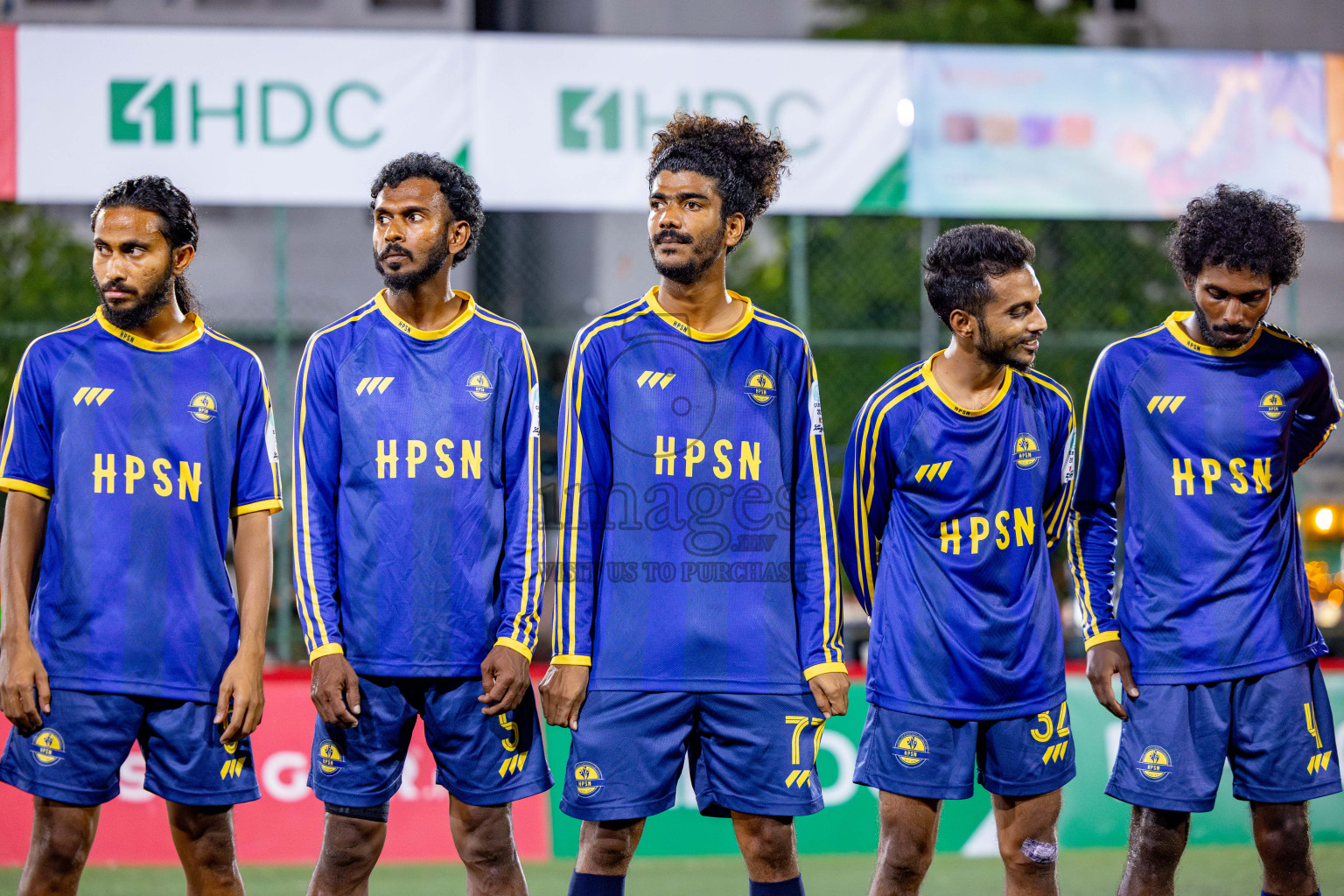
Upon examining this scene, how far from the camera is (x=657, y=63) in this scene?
23.5 feet

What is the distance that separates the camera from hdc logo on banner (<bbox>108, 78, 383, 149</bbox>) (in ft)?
22.4

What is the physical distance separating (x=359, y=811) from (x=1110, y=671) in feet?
6.62

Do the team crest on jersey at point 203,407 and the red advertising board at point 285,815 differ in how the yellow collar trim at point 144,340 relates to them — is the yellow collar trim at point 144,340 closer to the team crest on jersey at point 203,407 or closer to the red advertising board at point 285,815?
the team crest on jersey at point 203,407

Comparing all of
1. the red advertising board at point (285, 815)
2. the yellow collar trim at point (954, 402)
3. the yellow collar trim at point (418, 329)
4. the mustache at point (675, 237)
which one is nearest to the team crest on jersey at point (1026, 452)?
the yellow collar trim at point (954, 402)

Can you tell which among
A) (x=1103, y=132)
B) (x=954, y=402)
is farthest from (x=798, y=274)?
(x=954, y=402)

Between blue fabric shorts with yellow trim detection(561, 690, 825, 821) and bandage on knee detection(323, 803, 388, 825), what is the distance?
47cm

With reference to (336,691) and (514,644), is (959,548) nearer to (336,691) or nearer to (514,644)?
(514,644)

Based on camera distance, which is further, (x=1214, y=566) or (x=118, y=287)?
(x=1214, y=566)

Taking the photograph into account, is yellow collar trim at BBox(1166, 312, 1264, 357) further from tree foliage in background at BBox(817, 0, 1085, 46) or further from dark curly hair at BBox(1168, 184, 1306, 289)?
tree foliage in background at BBox(817, 0, 1085, 46)

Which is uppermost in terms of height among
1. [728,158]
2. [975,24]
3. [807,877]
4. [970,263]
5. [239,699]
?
[975,24]

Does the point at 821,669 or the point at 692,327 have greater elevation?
the point at 692,327

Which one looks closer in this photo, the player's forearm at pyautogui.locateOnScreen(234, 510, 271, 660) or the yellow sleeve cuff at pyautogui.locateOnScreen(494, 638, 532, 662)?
the yellow sleeve cuff at pyautogui.locateOnScreen(494, 638, 532, 662)

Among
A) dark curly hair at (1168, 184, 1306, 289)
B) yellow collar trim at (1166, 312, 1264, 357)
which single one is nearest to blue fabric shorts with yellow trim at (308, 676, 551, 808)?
yellow collar trim at (1166, 312, 1264, 357)

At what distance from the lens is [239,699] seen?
3367 millimetres
